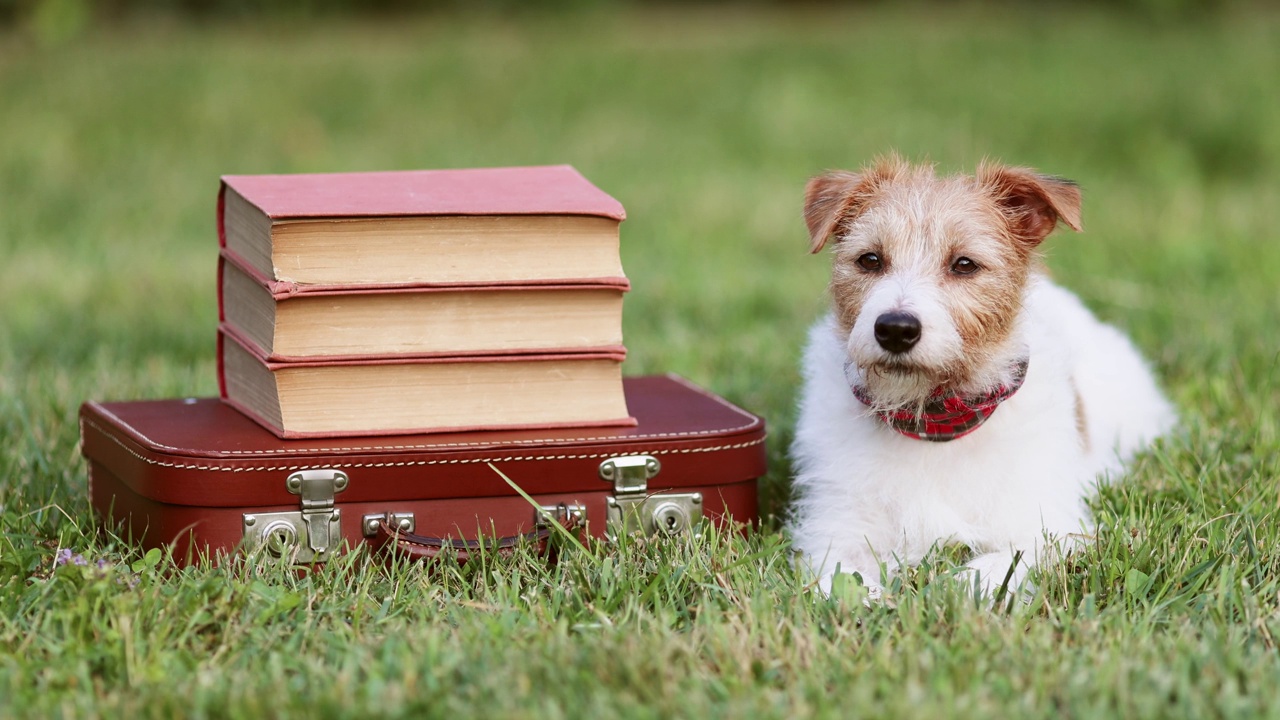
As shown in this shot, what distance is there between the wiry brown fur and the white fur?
10 cm

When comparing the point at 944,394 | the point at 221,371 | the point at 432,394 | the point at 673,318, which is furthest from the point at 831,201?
the point at 673,318

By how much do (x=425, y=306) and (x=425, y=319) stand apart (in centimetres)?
3

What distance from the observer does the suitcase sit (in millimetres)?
3371

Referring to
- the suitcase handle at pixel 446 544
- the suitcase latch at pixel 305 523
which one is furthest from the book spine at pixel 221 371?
the suitcase handle at pixel 446 544

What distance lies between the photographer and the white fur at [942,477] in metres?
3.48

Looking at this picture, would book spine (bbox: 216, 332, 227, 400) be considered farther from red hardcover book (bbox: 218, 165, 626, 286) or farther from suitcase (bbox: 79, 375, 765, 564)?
red hardcover book (bbox: 218, 165, 626, 286)

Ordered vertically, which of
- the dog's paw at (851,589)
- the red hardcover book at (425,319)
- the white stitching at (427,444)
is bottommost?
the dog's paw at (851,589)

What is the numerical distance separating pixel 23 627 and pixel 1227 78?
37.8ft

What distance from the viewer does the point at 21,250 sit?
791cm

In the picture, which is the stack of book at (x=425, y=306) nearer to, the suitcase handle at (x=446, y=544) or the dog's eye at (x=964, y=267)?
the suitcase handle at (x=446, y=544)

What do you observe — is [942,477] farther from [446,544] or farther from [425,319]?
[425,319]

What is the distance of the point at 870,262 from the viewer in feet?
11.7

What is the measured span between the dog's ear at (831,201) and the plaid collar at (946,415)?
441mm

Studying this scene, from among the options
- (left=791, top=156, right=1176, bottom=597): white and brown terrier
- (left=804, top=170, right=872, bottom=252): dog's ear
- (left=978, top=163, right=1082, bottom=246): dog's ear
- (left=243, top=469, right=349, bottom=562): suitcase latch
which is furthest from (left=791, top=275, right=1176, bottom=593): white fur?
(left=243, top=469, right=349, bottom=562): suitcase latch
